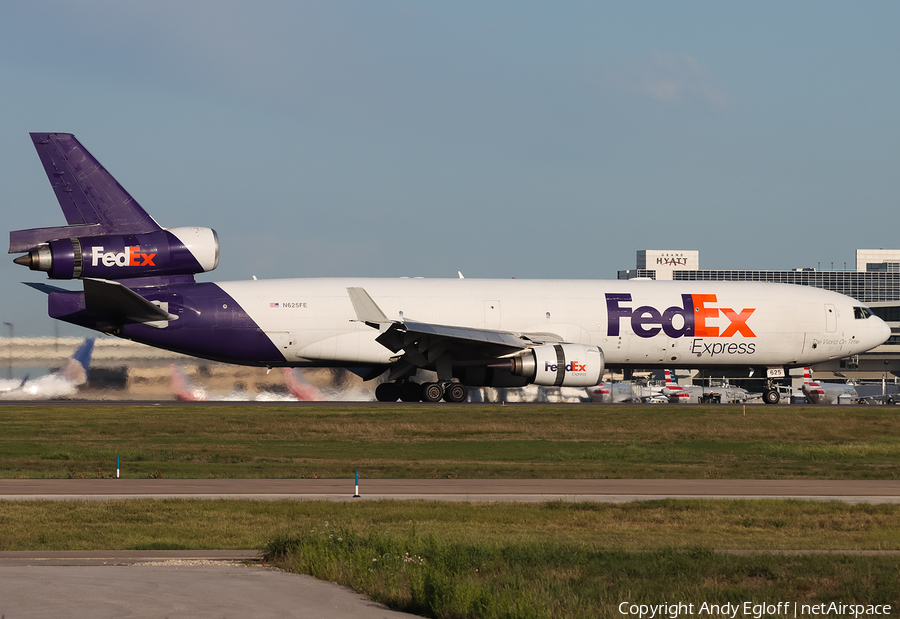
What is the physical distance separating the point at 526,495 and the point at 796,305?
98.9ft

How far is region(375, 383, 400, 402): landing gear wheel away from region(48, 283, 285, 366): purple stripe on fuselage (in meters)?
5.16

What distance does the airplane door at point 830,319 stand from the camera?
4672 cm

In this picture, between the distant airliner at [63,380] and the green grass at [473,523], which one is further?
the distant airliner at [63,380]

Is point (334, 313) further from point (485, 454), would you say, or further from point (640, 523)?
point (640, 523)

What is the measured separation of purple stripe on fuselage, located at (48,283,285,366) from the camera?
1556 inches

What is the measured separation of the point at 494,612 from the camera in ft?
30.3

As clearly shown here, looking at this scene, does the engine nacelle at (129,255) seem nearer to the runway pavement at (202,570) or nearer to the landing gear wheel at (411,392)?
the landing gear wheel at (411,392)

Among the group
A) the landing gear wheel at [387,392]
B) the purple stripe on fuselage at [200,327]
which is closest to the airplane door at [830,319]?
the landing gear wheel at [387,392]

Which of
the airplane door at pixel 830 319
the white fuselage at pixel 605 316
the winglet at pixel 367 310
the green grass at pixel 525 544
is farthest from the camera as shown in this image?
the airplane door at pixel 830 319

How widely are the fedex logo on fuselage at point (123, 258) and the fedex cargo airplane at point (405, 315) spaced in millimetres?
53

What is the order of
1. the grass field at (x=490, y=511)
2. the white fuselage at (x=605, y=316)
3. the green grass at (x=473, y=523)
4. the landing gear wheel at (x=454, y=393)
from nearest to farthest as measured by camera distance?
the grass field at (x=490, y=511)
the green grass at (x=473, y=523)
the white fuselage at (x=605, y=316)
the landing gear wheel at (x=454, y=393)

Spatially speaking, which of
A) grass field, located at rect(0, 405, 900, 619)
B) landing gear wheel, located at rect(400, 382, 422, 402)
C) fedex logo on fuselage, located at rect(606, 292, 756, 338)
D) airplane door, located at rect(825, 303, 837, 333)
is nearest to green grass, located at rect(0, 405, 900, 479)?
grass field, located at rect(0, 405, 900, 619)

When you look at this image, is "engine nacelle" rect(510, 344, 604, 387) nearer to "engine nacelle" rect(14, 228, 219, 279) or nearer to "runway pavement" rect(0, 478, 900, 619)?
"engine nacelle" rect(14, 228, 219, 279)

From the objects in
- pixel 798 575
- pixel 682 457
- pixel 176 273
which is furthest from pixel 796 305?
pixel 798 575
